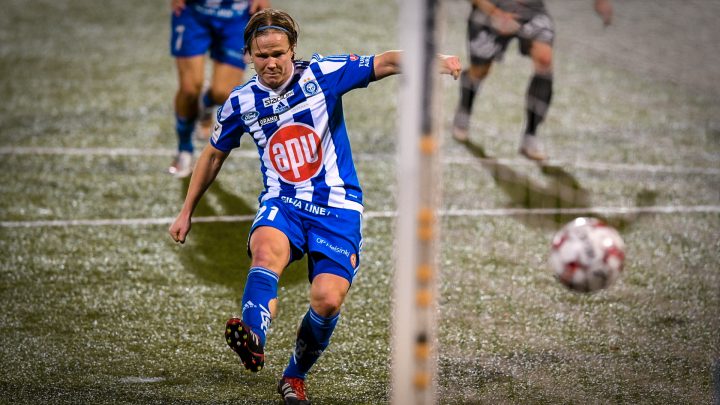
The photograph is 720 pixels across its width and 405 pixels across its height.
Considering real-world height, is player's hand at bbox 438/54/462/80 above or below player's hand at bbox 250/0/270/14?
above

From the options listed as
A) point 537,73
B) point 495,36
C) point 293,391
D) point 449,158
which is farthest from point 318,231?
point 495,36

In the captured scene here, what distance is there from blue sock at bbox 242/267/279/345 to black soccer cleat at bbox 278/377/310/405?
490 mm

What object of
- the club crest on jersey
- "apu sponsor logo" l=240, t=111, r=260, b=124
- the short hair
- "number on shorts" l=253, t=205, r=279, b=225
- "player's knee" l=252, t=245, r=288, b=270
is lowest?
"player's knee" l=252, t=245, r=288, b=270

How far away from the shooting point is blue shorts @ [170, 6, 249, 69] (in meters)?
7.95

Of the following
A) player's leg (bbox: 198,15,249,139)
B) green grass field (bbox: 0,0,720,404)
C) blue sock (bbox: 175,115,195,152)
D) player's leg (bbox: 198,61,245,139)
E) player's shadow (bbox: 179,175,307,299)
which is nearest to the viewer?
green grass field (bbox: 0,0,720,404)

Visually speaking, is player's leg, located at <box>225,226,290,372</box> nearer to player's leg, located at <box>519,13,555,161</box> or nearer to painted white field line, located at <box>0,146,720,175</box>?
painted white field line, located at <box>0,146,720,175</box>

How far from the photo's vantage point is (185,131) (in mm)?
8195

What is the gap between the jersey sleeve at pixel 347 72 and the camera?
4953mm

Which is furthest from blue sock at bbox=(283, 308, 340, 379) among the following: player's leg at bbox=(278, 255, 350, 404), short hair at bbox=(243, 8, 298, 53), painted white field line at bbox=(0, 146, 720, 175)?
painted white field line at bbox=(0, 146, 720, 175)

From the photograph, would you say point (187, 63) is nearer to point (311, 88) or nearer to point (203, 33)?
point (203, 33)

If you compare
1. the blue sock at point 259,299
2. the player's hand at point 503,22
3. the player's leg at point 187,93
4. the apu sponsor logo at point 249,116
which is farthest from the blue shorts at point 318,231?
the player's hand at point 503,22

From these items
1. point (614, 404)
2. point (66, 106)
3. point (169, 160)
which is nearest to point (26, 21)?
point (66, 106)

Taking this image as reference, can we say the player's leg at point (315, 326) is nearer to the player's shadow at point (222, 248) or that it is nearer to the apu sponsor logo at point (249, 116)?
the apu sponsor logo at point (249, 116)

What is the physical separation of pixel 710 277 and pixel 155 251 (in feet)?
12.0
